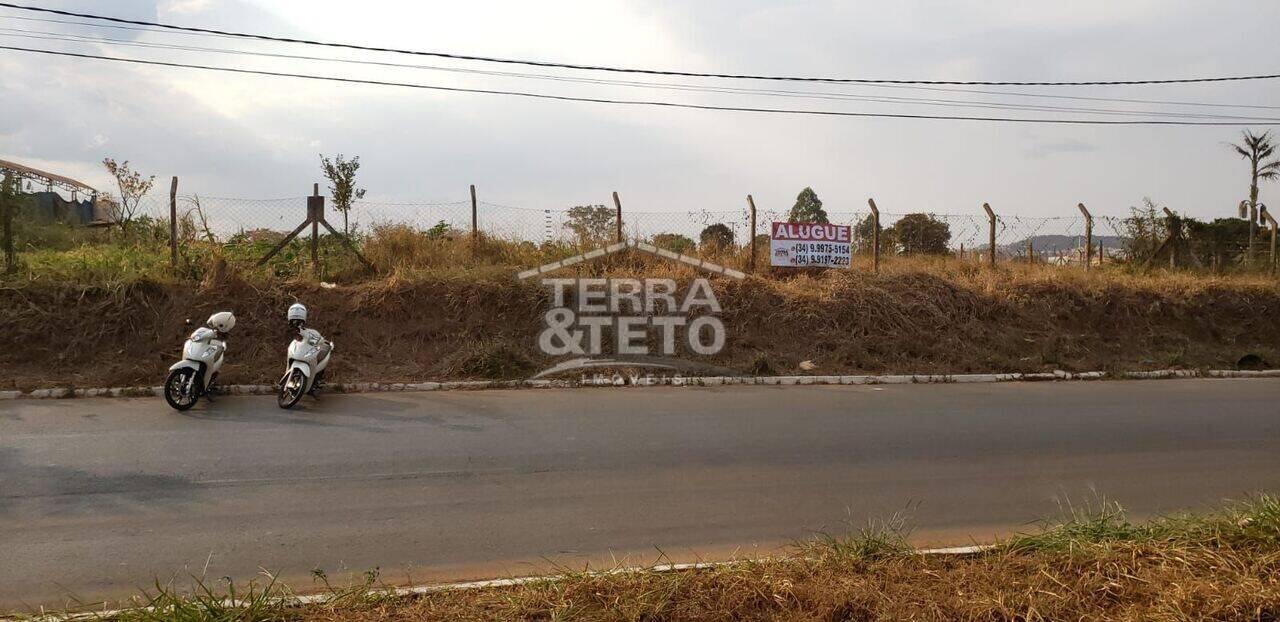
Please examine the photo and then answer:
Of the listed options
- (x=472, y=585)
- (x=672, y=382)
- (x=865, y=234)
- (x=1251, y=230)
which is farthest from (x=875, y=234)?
(x=472, y=585)

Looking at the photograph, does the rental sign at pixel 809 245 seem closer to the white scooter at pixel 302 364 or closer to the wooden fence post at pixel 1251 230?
the white scooter at pixel 302 364

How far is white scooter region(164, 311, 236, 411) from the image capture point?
850cm

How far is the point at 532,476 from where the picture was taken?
5984mm

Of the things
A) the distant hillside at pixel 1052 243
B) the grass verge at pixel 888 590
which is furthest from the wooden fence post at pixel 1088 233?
the grass verge at pixel 888 590

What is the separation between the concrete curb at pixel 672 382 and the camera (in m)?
9.51

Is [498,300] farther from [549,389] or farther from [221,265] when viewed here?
[221,265]

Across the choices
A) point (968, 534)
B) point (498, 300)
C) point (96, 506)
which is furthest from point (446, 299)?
point (968, 534)

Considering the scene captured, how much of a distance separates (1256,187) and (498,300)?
41184 millimetres

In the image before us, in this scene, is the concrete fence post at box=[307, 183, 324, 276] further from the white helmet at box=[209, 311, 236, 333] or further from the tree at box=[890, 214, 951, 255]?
the tree at box=[890, 214, 951, 255]

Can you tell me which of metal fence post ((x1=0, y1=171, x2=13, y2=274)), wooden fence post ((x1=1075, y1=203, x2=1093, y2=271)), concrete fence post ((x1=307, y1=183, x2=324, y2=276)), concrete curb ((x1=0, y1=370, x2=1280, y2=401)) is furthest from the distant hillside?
metal fence post ((x1=0, y1=171, x2=13, y2=274))

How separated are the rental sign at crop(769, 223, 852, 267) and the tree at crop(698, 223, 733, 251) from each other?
952mm

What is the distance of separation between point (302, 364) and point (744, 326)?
7519 millimetres

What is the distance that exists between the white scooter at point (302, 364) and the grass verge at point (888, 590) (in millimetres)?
5095

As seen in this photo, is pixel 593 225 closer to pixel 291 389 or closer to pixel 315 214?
pixel 315 214
